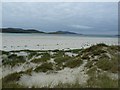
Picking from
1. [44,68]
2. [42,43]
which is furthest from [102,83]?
[42,43]

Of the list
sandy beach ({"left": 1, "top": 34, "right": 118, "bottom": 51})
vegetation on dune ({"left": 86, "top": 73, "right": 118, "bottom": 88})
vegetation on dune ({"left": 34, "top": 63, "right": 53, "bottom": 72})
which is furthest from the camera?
sandy beach ({"left": 1, "top": 34, "right": 118, "bottom": 51})

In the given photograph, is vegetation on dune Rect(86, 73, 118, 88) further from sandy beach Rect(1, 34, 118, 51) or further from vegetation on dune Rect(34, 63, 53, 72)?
sandy beach Rect(1, 34, 118, 51)

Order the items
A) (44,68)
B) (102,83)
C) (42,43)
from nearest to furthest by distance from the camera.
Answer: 1. (102,83)
2. (44,68)
3. (42,43)

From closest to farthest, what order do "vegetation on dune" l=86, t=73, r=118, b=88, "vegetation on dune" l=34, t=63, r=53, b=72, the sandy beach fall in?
"vegetation on dune" l=86, t=73, r=118, b=88 → "vegetation on dune" l=34, t=63, r=53, b=72 → the sandy beach

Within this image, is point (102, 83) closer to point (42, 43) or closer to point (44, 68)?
point (44, 68)

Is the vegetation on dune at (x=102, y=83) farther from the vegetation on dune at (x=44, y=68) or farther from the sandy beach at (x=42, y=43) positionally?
the sandy beach at (x=42, y=43)

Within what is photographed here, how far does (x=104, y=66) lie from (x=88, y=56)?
294 cm

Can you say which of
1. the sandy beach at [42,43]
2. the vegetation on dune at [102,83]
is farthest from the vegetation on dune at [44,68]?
the sandy beach at [42,43]

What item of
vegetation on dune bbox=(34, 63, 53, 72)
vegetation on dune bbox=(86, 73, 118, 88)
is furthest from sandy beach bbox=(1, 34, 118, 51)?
vegetation on dune bbox=(86, 73, 118, 88)

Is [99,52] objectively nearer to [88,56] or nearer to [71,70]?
[88,56]

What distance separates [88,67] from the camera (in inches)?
462

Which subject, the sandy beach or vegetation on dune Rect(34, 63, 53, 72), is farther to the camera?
the sandy beach

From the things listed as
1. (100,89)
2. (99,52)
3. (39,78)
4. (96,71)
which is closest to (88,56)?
(99,52)

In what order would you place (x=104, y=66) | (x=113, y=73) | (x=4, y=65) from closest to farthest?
(x=113, y=73)
(x=104, y=66)
(x=4, y=65)
